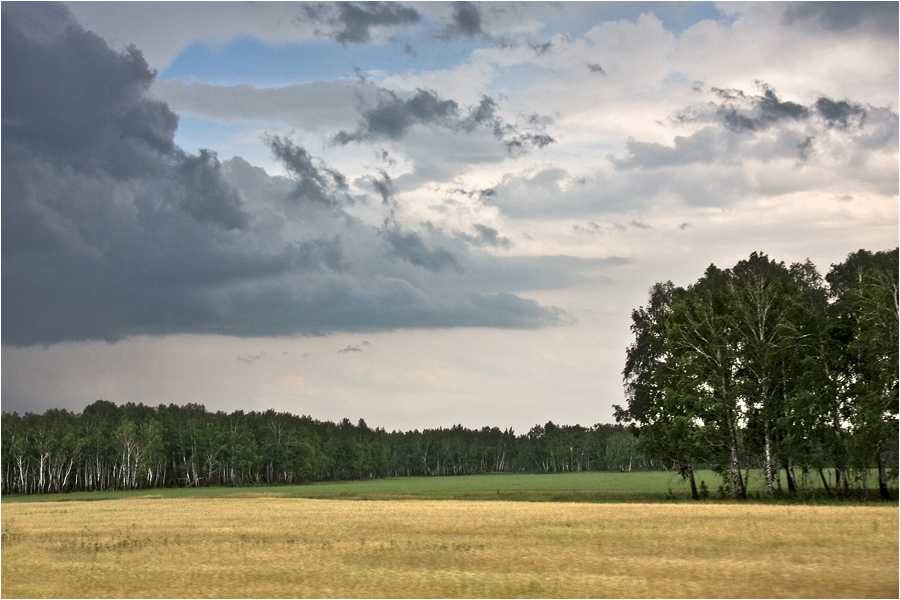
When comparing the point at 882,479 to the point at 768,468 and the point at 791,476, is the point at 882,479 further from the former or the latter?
the point at 768,468

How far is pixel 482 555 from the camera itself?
33469mm

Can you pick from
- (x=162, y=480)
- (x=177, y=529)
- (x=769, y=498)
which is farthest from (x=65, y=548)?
(x=162, y=480)

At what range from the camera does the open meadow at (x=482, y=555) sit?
86.9 ft

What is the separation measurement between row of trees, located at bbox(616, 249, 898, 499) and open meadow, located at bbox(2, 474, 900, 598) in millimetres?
9543

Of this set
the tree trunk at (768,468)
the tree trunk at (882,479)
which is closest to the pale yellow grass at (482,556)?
the tree trunk at (882,479)

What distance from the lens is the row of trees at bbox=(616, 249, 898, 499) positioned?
56753 millimetres

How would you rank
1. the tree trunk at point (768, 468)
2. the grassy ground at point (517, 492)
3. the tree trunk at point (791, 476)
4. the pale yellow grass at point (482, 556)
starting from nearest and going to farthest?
the pale yellow grass at point (482, 556) → the tree trunk at point (768, 468) → the tree trunk at point (791, 476) → the grassy ground at point (517, 492)

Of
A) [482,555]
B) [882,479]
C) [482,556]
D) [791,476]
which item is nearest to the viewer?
[482,556]

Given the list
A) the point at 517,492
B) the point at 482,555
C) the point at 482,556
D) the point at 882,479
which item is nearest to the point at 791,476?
the point at 882,479

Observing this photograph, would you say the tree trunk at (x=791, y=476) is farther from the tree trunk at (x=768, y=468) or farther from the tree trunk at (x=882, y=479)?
the tree trunk at (x=882, y=479)

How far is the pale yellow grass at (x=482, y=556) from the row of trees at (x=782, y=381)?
987 cm

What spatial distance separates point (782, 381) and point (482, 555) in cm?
3903

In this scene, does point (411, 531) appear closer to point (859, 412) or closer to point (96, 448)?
point (859, 412)

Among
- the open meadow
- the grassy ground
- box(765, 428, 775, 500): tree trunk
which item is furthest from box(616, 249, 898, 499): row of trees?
the open meadow
